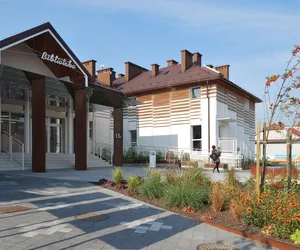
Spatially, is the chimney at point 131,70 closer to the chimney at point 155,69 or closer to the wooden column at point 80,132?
the chimney at point 155,69

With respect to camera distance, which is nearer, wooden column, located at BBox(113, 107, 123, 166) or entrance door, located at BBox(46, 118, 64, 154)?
wooden column, located at BBox(113, 107, 123, 166)

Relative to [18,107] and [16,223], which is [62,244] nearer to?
[16,223]

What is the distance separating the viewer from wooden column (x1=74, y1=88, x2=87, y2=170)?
1780 cm

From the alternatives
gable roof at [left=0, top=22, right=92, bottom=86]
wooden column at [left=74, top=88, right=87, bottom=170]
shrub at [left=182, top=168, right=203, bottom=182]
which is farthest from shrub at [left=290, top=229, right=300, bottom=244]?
wooden column at [left=74, top=88, right=87, bottom=170]

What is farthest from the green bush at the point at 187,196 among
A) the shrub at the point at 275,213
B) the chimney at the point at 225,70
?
the chimney at the point at 225,70

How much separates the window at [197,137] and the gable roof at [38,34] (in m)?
12.0

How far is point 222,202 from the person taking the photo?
7.38 meters

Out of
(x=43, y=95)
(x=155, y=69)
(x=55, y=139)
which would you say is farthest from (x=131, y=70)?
(x=43, y=95)

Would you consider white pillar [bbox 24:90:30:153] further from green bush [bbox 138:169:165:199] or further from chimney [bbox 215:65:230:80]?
chimney [bbox 215:65:230:80]

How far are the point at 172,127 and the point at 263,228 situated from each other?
73.3ft

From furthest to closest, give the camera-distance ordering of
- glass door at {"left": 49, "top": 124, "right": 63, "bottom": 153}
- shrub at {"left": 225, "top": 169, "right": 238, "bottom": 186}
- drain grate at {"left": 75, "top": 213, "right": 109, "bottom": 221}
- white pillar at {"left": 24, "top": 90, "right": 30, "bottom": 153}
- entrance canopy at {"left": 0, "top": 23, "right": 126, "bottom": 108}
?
glass door at {"left": 49, "top": 124, "right": 63, "bottom": 153} < white pillar at {"left": 24, "top": 90, "right": 30, "bottom": 153} < entrance canopy at {"left": 0, "top": 23, "right": 126, "bottom": 108} < shrub at {"left": 225, "top": 169, "right": 238, "bottom": 186} < drain grate at {"left": 75, "top": 213, "right": 109, "bottom": 221}

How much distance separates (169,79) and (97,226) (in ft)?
78.8

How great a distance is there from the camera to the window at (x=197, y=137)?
26888 millimetres

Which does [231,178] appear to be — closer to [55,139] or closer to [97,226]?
[97,226]
